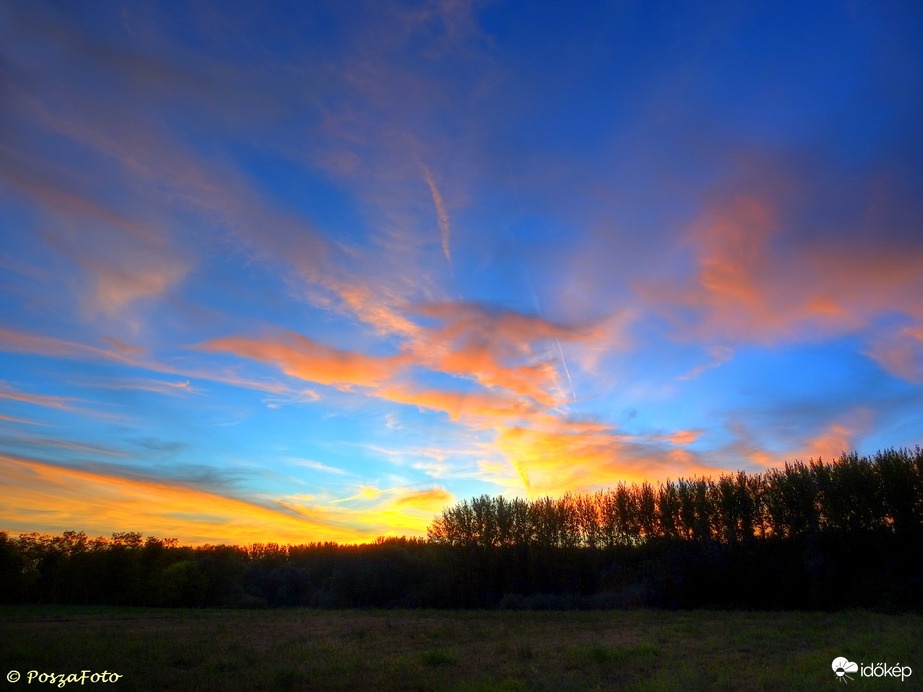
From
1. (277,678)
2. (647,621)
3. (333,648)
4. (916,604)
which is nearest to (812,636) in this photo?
(647,621)

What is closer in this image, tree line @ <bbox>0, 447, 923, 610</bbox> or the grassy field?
the grassy field

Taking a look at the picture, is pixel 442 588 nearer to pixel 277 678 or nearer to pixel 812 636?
pixel 812 636

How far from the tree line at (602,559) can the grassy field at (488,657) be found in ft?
61.5

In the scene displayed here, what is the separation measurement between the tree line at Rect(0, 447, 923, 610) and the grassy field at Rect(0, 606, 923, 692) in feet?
61.5

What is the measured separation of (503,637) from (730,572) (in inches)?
1220

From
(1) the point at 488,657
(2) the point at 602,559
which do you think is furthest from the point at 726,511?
(1) the point at 488,657

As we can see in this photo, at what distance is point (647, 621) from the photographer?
31047mm

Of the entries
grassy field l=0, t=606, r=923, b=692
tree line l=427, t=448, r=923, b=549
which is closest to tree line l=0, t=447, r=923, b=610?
tree line l=427, t=448, r=923, b=549

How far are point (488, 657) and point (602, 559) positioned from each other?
40.2m

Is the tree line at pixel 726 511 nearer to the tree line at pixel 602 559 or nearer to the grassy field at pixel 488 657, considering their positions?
the tree line at pixel 602 559

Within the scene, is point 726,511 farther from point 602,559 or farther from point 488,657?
point 488,657

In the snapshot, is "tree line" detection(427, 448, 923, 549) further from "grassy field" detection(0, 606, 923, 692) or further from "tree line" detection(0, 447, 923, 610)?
"grassy field" detection(0, 606, 923, 692)

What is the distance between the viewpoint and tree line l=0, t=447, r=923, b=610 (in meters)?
41.5

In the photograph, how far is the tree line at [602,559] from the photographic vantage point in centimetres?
4153
